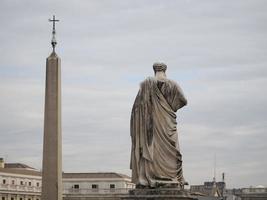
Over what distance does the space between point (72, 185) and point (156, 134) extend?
3697 inches

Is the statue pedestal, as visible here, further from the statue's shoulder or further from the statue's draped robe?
the statue's shoulder

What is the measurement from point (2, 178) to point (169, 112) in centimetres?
8689

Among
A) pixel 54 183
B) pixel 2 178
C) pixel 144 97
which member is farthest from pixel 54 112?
pixel 2 178

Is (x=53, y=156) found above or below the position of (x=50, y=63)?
below

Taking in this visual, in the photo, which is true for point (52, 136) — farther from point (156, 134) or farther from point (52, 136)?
point (156, 134)

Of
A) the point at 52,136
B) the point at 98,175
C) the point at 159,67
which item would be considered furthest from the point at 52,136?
the point at 98,175

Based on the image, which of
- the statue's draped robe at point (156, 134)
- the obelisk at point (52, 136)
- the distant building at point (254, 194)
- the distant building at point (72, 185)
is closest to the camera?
the statue's draped robe at point (156, 134)

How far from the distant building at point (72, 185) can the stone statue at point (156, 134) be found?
8502 centimetres

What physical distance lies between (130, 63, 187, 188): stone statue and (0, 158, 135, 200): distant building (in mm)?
85023

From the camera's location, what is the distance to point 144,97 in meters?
17.0

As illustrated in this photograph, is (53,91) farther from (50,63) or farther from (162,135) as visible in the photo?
(162,135)

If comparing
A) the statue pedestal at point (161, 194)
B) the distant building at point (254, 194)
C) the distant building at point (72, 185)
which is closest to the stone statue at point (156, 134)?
the statue pedestal at point (161, 194)

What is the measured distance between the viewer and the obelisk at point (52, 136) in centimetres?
5194

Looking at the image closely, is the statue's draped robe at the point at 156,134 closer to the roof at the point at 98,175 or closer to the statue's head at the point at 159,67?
the statue's head at the point at 159,67
